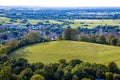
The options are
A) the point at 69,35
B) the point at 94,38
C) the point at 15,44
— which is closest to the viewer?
the point at 15,44

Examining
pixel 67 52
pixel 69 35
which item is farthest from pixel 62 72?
pixel 69 35

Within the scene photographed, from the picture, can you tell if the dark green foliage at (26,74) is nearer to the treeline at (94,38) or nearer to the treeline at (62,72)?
the treeline at (62,72)

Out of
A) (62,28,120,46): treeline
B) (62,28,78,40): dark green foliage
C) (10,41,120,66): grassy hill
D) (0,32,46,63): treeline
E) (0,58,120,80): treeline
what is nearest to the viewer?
(0,58,120,80): treeline

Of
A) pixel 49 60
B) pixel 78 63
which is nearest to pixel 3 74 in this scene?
pixel 78 63

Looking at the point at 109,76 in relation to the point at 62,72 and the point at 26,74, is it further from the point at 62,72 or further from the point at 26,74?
the point at 26,74

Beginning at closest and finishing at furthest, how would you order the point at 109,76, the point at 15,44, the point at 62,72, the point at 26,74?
the point at 109,76, the point at 26,74, the point at 62,72, the point at 15,44

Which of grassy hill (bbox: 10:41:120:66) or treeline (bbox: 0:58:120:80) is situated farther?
grassy hill (bbox: 10:41:120:66)

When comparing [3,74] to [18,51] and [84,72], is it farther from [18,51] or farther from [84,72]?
[18,51]

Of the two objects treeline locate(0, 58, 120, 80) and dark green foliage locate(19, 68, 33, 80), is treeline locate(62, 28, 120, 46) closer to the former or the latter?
treeline locate(0, 58, 120, 80)

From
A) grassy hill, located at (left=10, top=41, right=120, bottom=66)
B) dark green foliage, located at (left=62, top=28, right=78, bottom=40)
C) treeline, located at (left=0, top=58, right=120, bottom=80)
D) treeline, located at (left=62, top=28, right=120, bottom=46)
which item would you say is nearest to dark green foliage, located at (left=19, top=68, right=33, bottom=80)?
treeline, located at (left=0, top=58, right=120, bottom=80)
